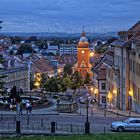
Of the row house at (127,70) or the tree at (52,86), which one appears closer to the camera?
the row house at (127,70)

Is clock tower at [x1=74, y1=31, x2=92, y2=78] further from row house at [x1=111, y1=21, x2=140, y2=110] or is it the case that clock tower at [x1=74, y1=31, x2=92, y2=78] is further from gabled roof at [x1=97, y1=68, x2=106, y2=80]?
row house at [x1=111, y1=21, x2=140, y2=110]

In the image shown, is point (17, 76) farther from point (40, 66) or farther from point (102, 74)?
point (40, 66)

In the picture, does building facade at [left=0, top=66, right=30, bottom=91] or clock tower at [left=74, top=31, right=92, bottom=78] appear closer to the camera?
building facade at [left=0, top=66, right=30, bottom=91]

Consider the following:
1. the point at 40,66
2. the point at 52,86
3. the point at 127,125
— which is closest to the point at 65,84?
the point at 52,86

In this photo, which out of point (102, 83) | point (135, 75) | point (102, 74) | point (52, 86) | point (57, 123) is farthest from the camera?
point (52, 86)

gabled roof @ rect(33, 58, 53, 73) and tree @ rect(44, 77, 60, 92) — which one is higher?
gabled roof @ rect(33, 58, 53, 73)

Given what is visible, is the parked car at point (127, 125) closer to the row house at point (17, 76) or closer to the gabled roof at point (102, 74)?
the gabled roof at point (102, 74)

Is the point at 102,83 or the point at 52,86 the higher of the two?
the point at 102,83

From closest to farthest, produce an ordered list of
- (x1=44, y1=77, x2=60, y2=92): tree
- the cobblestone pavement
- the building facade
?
the cobblestone pavement < (x1=44, y1=77, x2=60, y2=92): tree < the building facade

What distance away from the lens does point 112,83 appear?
79875 millimetres

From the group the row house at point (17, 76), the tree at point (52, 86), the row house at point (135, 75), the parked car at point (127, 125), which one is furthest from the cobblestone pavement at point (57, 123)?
the row house at point (17, 76)

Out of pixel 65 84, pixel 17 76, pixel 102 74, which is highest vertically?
pixel 102 74

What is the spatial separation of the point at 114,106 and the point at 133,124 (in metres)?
36.0

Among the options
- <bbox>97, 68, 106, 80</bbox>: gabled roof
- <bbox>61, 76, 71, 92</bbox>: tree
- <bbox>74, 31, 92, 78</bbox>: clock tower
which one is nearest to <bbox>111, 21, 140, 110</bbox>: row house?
<bbox>97, 68, 106, 80</bbox>: gabled roof
